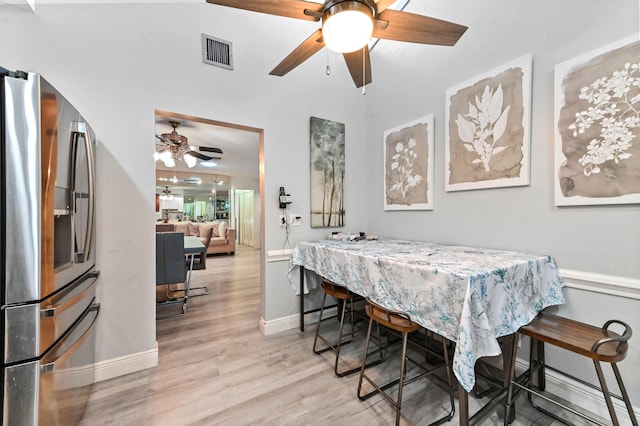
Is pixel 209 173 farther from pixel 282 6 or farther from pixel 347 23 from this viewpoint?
pixel 347 23

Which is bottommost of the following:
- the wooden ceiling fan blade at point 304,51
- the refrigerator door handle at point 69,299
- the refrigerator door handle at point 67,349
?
the refrigerator door handle at point 67,349

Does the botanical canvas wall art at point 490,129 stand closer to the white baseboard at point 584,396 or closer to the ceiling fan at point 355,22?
the ceiling fan at point 355,22

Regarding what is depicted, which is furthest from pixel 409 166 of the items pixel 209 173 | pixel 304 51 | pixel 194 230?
pixel 209 173

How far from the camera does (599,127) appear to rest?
1.50m

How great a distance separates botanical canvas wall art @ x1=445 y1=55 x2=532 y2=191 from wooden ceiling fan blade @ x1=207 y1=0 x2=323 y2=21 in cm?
145

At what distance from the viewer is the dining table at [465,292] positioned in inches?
44.8

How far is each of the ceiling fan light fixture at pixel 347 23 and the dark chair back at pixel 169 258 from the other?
274cm

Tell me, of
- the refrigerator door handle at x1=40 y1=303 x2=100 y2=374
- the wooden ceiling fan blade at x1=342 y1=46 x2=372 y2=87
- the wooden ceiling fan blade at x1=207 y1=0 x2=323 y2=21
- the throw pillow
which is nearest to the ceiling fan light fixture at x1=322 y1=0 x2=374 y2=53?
the wooden ceiling fan blade at x1=207 y1=0 x2=323 y2=21

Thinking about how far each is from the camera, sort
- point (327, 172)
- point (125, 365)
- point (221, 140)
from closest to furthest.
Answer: point (125, 365)
point (327, 172)
point (221, 140)

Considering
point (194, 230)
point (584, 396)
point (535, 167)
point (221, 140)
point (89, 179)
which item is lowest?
point (584, 396)

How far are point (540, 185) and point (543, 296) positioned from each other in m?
0.73

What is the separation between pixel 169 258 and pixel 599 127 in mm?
3853

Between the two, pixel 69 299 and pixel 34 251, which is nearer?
pixel 34 251

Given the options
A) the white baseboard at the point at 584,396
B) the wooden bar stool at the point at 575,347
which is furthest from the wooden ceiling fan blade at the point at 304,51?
the white baseboard at the point at 584,396
